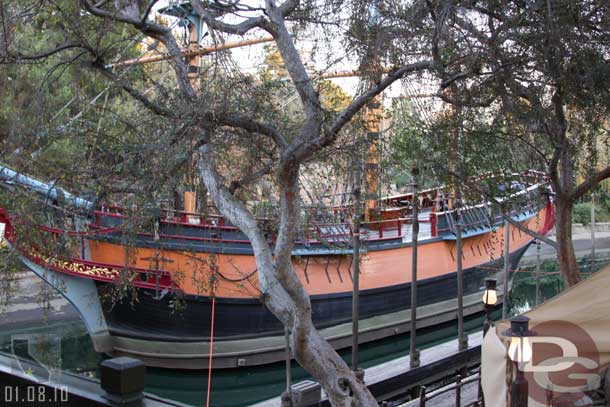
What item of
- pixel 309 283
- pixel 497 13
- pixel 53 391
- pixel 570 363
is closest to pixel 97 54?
pixel 53 391

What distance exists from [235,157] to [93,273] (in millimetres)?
7146

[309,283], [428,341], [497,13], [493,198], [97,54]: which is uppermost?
[497,13]

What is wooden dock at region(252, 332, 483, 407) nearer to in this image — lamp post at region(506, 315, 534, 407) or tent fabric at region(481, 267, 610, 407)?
tent fabric at region(481, 267, 610, 407)

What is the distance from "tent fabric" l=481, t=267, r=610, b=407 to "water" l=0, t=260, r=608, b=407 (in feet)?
22.2

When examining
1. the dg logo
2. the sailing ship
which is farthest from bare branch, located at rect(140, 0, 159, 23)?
the sailing ship

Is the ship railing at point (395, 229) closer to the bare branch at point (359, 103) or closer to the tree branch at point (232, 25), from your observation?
the tree branch at point (232, 25)

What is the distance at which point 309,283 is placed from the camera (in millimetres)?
13797

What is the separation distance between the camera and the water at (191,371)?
448 inches

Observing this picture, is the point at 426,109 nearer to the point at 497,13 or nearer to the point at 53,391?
the point at 497,13

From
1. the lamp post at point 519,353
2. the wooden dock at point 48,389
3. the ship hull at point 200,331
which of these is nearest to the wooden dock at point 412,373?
the wooden dock at point 48,389

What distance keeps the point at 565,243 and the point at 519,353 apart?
215cm

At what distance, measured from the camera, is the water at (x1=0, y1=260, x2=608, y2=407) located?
1137 centimetres

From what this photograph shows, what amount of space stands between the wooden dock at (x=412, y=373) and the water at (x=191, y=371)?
262 cm

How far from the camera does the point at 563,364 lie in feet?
16.0
